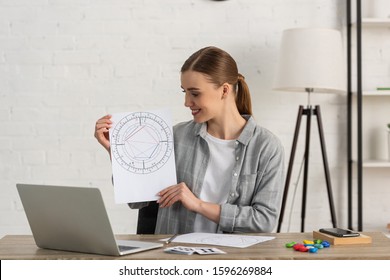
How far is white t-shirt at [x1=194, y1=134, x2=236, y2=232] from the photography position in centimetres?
236

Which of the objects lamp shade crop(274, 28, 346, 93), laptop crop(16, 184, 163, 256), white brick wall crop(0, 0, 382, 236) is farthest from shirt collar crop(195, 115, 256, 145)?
white brick wall crop(0, 0, 382, 236)

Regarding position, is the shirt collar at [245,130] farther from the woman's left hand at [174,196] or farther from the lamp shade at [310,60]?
the lamp shade at [310,60]

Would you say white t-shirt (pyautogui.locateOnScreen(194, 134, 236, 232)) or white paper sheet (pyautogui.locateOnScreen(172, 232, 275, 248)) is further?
white t-shirt (pyautogui.locateOnScreen(194, 134, 236, 232))

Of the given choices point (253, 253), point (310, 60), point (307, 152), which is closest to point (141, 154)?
point (253, 253)

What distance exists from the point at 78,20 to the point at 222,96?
166 centimetres

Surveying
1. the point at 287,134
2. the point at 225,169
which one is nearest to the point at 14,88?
the point at 287,134

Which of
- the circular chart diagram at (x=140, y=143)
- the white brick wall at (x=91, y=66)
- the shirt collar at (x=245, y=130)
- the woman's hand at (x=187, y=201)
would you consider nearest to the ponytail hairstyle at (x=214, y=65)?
the shirt collar at (x=245, y=130)

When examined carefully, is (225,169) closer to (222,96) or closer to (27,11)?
(222,96)

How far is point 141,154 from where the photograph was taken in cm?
216

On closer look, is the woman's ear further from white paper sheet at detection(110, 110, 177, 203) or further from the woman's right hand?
the woman's right hand

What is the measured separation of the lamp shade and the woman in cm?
103

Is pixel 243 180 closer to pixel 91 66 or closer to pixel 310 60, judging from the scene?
pixel 310 60

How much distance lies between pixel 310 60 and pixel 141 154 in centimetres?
155
